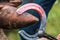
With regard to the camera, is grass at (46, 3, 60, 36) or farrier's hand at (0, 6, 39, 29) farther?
grass at (46, 3, 60, 36)

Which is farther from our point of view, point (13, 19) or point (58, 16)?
point (58, 16)

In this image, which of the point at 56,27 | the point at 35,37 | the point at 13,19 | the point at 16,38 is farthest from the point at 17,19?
the point at 56,27

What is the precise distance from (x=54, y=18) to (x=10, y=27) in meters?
3.10

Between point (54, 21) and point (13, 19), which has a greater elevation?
point (54, 21)

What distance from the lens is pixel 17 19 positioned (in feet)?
4.55

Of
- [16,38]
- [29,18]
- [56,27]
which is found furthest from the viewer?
[56,27]

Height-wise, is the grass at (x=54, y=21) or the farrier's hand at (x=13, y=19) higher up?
the grass at (x=54, y=21)

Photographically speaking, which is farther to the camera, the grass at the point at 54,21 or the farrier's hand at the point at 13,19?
the grass at the point at 54,21

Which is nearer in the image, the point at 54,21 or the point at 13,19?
the point at 13,19

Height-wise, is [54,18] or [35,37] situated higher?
[54,18]

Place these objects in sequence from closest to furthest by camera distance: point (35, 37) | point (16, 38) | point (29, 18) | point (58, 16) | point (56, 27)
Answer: point (29, 18)
point (35, 37)
point (16, 38)
point (56, 27)
point (58, 16)

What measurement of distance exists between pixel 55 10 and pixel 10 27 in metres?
3.32

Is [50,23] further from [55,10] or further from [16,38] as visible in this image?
[16,38]

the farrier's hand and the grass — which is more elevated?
the grass
